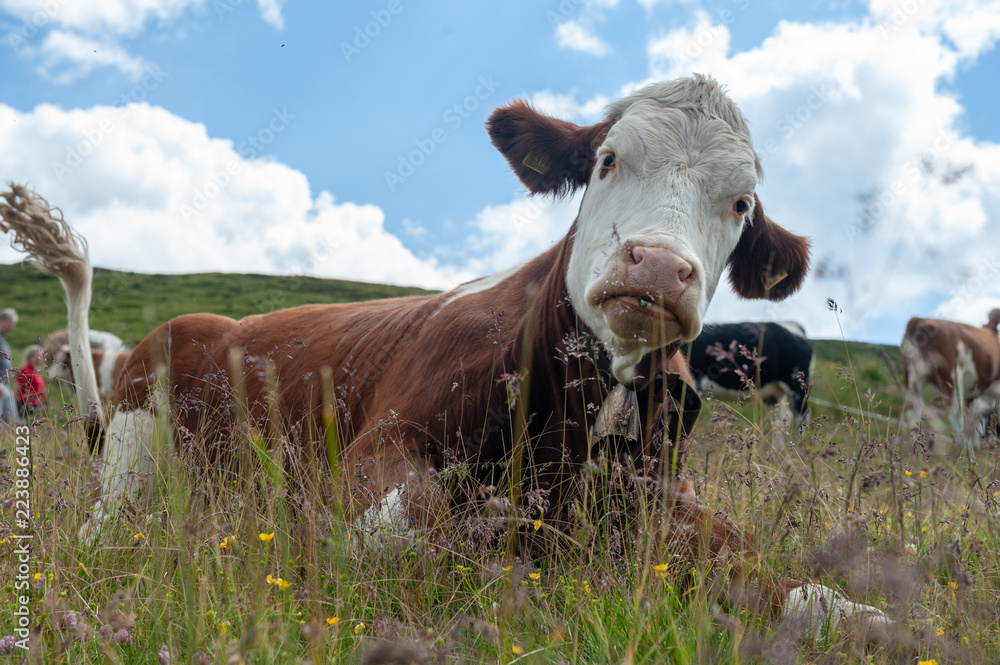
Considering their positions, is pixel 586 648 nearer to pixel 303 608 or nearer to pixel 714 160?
pixel 303 608

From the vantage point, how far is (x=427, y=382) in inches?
135

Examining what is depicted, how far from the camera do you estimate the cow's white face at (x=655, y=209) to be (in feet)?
8.68

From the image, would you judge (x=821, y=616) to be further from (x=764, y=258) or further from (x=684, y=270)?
Result: (x=764, y=258)

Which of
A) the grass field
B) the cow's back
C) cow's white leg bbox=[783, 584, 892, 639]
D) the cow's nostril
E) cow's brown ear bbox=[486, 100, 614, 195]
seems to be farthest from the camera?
the cow's back

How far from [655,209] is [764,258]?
1461mm

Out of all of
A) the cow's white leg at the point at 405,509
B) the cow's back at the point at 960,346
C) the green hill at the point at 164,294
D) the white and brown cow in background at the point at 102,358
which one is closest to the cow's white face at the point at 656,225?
the cow's white leg at the point at 405,509

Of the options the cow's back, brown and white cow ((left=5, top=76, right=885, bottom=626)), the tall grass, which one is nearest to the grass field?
the tall grass

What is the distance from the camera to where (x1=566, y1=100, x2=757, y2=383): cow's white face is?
262 cm

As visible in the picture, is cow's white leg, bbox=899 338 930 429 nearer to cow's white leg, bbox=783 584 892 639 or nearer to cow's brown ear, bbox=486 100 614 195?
cow's white leg, bbox=783 584 892 639

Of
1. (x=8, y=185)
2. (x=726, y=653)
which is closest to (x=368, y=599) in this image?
(x=726, y=653)

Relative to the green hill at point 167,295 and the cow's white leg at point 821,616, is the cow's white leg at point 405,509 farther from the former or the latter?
the green hill at point 167,295

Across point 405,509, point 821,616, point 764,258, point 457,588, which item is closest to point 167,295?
point 764,258

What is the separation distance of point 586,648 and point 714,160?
2.22 m

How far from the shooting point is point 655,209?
295cm
